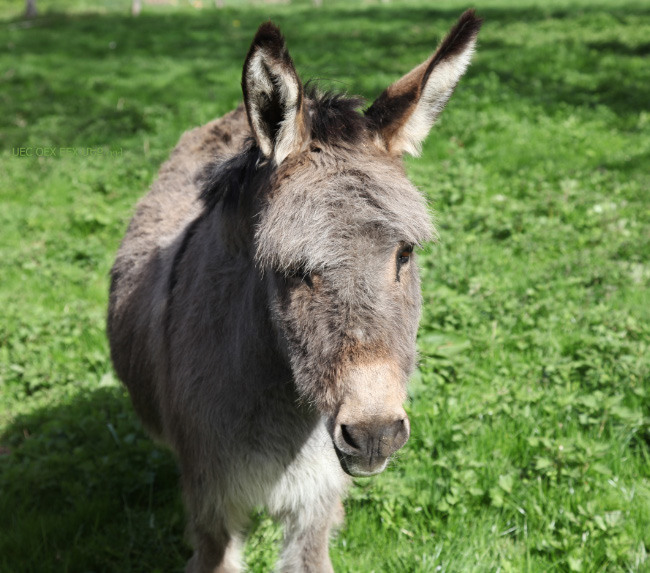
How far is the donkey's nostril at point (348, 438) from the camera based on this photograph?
76.9 inches

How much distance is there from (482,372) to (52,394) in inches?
121

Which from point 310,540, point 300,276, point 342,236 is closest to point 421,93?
point 342,236

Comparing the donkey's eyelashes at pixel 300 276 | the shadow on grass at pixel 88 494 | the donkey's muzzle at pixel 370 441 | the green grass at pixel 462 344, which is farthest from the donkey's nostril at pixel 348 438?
the shadow on grass at pixel 88 494

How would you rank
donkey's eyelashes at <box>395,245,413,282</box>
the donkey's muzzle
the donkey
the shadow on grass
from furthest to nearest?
the shadow on grass, donkey's eyelashes at <box>395,245,413,282</box>, the donkey, the donkey's muzzle

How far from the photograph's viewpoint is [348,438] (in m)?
1.97

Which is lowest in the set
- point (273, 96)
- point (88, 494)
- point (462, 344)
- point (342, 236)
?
point (88, 494)

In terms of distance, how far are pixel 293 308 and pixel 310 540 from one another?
140cm

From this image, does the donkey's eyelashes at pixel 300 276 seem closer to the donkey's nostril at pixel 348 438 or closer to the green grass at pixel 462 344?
the donkey's nostril at pixel 348 438

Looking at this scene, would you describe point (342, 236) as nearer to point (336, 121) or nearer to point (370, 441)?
point (336, 121)

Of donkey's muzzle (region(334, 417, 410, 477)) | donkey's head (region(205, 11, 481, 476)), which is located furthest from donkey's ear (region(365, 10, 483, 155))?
donkey's muzzle (region(334, 417, 410, 477))

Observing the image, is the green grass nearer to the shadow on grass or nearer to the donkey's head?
the shadow on grass

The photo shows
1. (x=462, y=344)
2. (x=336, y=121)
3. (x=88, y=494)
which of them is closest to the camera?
(x=336, y=121)

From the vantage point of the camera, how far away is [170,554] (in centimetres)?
350

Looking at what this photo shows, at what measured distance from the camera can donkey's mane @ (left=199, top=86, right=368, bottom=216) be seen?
2344 mm
